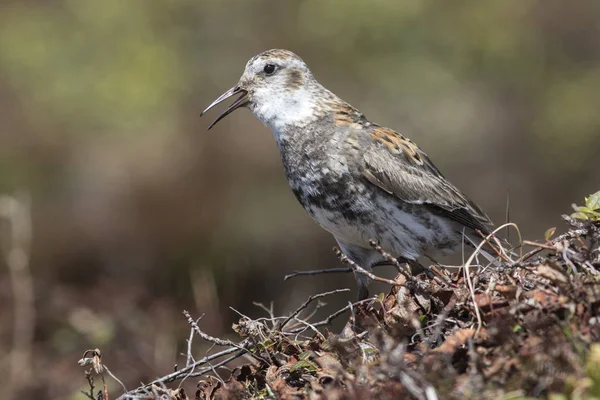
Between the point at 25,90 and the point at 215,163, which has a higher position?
the point at 25,90

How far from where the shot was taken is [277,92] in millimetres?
5961

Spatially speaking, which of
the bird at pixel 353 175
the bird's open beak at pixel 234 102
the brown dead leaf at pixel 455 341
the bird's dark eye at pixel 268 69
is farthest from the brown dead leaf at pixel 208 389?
the bird's dark eye at pixel 268 69

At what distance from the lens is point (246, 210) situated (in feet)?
39.5

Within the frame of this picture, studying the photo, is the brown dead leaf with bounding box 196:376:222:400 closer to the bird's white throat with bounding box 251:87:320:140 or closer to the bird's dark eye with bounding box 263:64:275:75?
the bird's white throat with bounding box 251:87:320:140

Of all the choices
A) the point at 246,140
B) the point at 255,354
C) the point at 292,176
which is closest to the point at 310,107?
the point at 292,176

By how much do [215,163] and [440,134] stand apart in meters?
3.46

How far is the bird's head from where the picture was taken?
586 centimetres

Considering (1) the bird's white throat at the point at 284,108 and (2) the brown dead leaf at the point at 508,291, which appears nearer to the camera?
(2) the brown dead leaf at the point at 508,291

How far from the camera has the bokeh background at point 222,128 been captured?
1059 centimetres

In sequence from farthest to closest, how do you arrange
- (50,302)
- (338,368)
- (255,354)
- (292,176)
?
1. (50,302)
2. (292,176)
3. (255,354)
4. (338,368)

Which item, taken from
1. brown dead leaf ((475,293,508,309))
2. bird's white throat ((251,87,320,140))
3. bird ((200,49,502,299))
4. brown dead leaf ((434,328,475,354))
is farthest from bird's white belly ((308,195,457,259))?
brown dead leaf ((434,328,475,354))

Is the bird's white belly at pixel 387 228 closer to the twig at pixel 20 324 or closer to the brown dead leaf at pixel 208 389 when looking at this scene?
the brown dead leaf at pixel 208 389

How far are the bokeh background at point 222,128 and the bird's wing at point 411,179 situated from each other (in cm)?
260

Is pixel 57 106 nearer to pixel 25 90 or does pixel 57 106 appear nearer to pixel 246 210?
pixel 25 90
